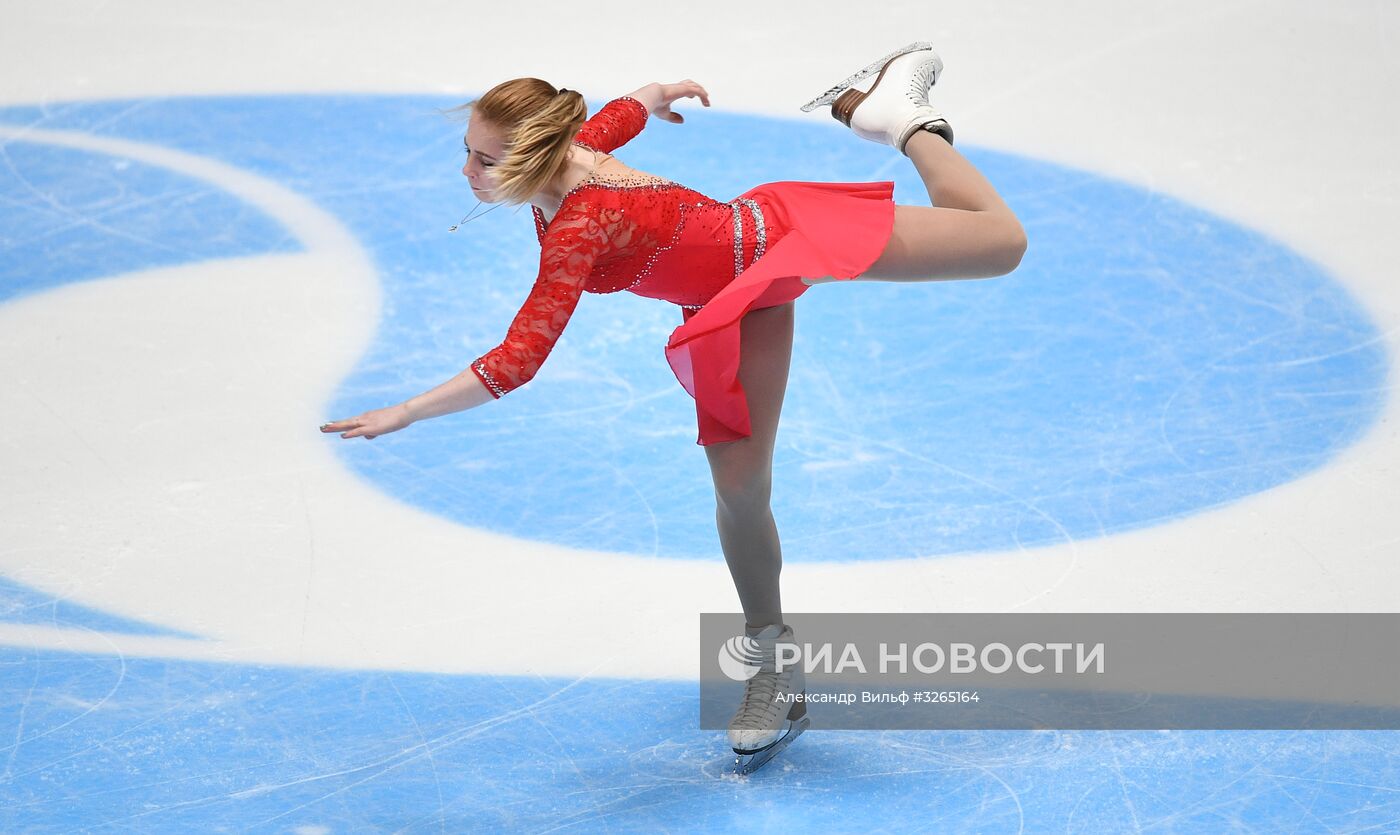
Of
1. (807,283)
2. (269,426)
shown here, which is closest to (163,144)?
(269,426)

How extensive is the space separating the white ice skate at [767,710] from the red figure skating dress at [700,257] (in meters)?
0.57

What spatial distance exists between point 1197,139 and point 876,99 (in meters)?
3.62

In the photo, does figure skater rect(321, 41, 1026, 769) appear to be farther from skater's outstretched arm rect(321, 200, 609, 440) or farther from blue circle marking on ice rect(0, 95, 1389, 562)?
blue circle marking on ice rect(0, 95, 1389, 562)

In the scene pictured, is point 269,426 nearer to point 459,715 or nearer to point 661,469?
point 661,469

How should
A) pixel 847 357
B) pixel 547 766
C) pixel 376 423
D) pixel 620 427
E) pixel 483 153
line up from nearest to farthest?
pixel 376 423 → pixel 483 153 → pixel 547 766 → pixel 620 427 → pixel 847 357

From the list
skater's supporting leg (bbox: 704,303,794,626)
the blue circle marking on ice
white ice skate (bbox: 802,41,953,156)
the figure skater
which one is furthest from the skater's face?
the blue circle marking on ice

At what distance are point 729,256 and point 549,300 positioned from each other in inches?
18.7

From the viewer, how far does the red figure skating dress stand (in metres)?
3.09

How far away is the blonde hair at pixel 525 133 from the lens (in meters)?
3.11

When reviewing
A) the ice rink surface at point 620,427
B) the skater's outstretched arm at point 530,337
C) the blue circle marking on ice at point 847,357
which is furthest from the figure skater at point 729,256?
the blue circle marking on ice at point 847,357

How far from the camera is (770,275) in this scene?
322 centimetres

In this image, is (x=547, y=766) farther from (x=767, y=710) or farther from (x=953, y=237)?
(x=953, y=237)

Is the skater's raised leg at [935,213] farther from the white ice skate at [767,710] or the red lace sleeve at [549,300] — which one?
the white ice skate at [767,710]

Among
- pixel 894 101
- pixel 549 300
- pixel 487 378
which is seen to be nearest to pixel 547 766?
pixel 487 378
